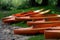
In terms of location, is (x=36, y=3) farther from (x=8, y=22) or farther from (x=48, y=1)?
(x=8, y=22)

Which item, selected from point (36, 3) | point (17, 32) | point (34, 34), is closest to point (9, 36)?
point (17, 32)

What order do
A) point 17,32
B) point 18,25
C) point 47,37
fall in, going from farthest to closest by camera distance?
point 18,25, point 17,32, point 47,37

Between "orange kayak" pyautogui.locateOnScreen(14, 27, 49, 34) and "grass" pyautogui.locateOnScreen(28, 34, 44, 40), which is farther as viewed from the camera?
"orange kayak" pyautogui.locateOnScreen(14, 27, 49, 34)

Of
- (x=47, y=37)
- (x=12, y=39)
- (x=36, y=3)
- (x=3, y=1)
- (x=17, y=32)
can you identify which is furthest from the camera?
(x=3, y=1)

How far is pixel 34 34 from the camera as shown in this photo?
6.07 meters

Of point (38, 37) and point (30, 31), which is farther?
point (30, 31)

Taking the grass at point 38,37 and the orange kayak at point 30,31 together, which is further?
the orange kayak at point 30,31

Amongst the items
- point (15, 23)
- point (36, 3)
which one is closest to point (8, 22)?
point (15, 23)

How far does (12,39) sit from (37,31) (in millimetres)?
740

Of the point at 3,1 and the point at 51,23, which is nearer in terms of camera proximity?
the point at 51,23

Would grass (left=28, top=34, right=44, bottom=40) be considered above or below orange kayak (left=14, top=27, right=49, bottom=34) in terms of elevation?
below

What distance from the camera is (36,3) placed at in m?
15.2

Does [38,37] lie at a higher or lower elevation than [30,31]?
lower

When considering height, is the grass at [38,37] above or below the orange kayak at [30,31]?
below
